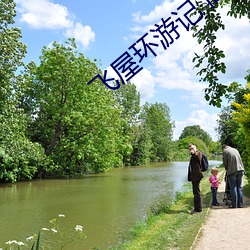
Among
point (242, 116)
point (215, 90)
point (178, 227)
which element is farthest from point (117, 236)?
point (215, 90)

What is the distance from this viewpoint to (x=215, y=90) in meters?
3.39

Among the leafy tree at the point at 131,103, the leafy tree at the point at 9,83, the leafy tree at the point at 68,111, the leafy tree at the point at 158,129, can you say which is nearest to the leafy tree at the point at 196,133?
the leafy tree at the point at 158,129

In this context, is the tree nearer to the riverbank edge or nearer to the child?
the riverbank edge

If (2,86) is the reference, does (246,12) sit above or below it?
below

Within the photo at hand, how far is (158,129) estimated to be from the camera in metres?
75.0

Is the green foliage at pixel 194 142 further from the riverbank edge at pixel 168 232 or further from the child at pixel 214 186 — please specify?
the riverbank edge at pixel 168 232

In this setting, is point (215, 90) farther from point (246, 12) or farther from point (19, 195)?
point (19, 195)

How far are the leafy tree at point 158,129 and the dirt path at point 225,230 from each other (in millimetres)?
56812

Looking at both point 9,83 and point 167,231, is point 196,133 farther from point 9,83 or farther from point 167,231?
point 167,231

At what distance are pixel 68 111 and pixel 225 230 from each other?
2041cm

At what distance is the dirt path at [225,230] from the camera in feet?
20.8

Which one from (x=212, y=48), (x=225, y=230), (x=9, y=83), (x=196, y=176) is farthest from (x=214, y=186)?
(x=9, y=83)

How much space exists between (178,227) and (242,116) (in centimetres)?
497

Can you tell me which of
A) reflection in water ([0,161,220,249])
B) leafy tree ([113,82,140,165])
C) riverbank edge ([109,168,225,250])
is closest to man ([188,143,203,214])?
riverbank edge ([109,168,225,250])
